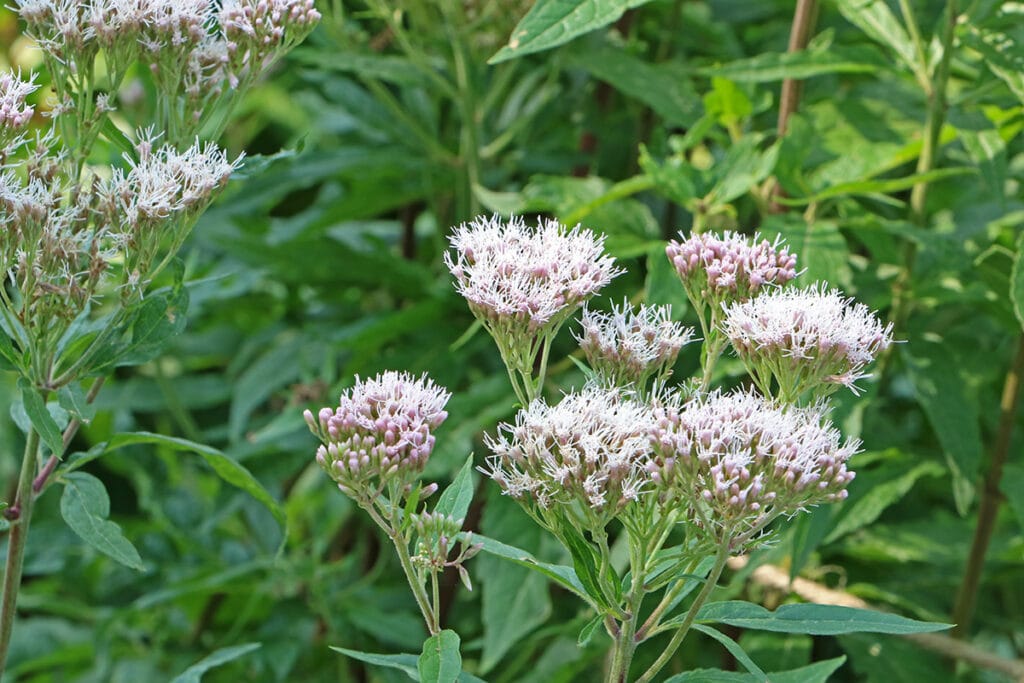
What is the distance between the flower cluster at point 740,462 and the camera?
93cm

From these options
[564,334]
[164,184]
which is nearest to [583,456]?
[164,184]

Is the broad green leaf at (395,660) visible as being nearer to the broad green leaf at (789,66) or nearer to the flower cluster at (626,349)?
the flower cluster at (626,349)

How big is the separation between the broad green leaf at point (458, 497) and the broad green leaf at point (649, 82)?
846mm

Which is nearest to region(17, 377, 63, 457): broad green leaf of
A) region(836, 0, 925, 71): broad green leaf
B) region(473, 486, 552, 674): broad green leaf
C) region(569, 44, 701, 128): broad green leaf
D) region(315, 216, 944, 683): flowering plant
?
region(315, 216, 944, 683): flowering plant

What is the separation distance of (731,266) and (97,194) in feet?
1.79

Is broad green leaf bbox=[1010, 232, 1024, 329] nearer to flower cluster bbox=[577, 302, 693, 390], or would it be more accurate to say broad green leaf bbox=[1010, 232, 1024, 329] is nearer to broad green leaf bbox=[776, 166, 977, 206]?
broad green leaf bbox=[776, 166, 977, 206]

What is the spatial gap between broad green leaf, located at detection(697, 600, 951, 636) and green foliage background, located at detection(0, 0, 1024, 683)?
465mm

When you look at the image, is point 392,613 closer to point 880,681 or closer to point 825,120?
point 880,681

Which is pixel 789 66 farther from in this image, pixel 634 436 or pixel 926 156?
pixel 634 436

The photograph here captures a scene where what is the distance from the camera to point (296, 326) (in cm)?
230

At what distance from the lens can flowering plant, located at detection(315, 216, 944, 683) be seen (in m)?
0.95

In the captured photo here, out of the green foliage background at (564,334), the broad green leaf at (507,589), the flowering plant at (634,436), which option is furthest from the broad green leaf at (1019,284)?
the broad green leaf at (507,589)

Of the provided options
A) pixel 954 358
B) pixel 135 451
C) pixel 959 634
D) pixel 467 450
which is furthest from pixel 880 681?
pixel 135 451

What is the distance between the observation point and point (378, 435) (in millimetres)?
1000
